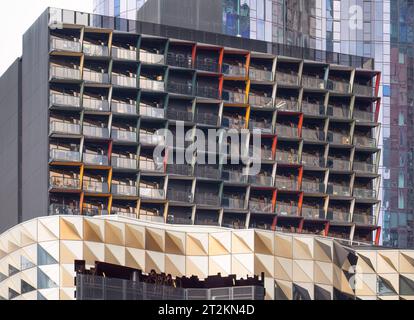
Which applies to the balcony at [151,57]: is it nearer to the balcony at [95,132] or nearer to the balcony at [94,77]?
the balcony at [94,77]

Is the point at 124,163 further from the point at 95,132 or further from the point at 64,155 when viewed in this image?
the point at 64,155

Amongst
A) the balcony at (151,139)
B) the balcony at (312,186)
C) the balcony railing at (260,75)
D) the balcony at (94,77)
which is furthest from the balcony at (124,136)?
the balcony at (312,186)

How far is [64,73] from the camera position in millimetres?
183250

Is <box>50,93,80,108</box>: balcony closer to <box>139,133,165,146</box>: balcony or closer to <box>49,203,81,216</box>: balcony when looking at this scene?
<box>139,133,165,146</box>: balcony

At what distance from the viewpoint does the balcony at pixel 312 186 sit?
198 m

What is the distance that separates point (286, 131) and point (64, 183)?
31649 millimetres

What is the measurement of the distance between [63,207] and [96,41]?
19425mm

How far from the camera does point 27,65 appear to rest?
623 ft

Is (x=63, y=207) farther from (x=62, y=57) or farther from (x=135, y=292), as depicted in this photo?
(x=135, y=292)

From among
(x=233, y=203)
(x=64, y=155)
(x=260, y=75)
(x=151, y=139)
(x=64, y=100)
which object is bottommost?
(x=233, y=203)

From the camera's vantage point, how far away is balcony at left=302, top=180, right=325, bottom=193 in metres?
198

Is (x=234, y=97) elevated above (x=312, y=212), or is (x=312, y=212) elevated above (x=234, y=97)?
(x=234, y=97)

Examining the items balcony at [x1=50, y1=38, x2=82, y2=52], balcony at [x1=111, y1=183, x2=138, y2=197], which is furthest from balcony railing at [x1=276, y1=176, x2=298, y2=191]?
balcony at [x1=50, y1=38, x2=82, y2=52]

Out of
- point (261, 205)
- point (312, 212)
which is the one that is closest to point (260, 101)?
point (261, 205)
